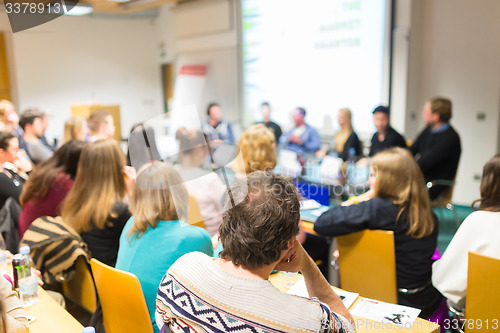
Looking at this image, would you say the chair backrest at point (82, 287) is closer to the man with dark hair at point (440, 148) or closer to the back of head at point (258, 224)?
the back of head at point (258, 224)

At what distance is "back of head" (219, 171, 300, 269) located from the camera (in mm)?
1121

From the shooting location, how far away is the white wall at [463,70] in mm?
4969

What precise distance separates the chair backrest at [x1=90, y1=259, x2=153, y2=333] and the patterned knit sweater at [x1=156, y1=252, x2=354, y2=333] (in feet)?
1.53

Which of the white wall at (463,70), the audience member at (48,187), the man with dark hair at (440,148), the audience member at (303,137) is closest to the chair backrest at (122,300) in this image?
the audience member at (48,187)

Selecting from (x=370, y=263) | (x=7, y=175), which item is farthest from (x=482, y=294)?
(x=7, y=175)

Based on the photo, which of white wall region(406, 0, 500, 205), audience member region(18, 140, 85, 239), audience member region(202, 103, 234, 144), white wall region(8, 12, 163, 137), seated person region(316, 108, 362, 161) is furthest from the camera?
Answer: white wall region(8, 12, 163, 137)

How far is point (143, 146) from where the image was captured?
46.1 inches

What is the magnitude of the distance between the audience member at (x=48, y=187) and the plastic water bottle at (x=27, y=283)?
2.28 feet

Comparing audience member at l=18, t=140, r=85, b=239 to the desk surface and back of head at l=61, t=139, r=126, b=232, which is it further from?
the desk surface

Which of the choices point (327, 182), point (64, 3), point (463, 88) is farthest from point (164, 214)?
point (463, 88)

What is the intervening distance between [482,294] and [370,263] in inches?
22.4

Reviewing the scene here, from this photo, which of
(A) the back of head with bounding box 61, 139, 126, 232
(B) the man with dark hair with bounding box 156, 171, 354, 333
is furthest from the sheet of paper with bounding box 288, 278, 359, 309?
(A) the back of head with bounding box 61, 139, 126, 232

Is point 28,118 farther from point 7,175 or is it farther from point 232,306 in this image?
point 232,306

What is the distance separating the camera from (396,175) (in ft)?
7.33
